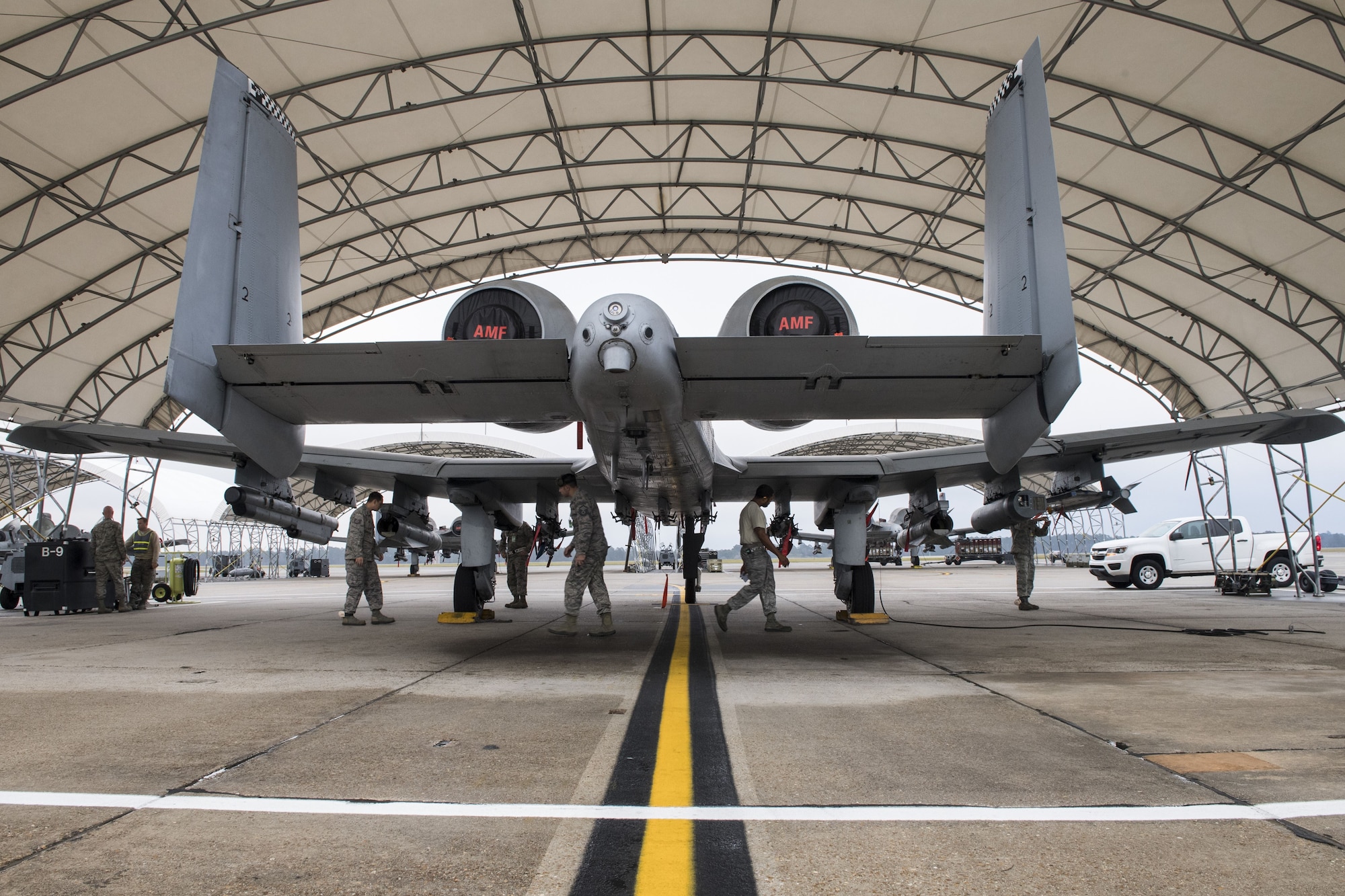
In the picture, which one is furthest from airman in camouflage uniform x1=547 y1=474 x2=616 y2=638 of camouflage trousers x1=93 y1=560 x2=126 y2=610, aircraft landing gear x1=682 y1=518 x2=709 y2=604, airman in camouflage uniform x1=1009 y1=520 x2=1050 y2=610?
camouflage trousers x1=93 y1=560 x2=126 y2=610

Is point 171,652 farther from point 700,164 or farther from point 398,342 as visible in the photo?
point 700,164

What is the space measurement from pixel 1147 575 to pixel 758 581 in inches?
660

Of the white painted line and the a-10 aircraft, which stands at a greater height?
the a-10 aircraft

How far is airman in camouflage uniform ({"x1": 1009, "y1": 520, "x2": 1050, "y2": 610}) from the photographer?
12.7 m

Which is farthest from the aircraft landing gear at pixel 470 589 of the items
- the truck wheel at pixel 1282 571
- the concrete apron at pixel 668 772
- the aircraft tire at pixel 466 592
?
the truck wheel at pixel 1282 571

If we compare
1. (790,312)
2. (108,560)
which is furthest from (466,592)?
(108,560)

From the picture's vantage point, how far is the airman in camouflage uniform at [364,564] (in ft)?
33.1

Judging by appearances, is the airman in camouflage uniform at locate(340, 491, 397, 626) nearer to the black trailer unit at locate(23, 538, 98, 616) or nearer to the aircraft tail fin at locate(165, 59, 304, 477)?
the aircraft tail fin at locate(165, 59, 304, 477)

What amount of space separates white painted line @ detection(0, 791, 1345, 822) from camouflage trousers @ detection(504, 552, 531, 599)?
413 inches

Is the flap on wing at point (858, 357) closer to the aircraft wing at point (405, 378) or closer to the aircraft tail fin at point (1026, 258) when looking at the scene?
the aircraft tail fin at point (1026, 258)

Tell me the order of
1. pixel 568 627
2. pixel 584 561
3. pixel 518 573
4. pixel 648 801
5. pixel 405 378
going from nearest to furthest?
pixel 648 801 → pixel 405 378 → pixel 568 627 → pixel 584 561 → pixel 518 573

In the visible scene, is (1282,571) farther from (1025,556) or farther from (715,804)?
(715,804)

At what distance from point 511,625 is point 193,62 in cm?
1079

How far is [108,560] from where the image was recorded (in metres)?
13.7
